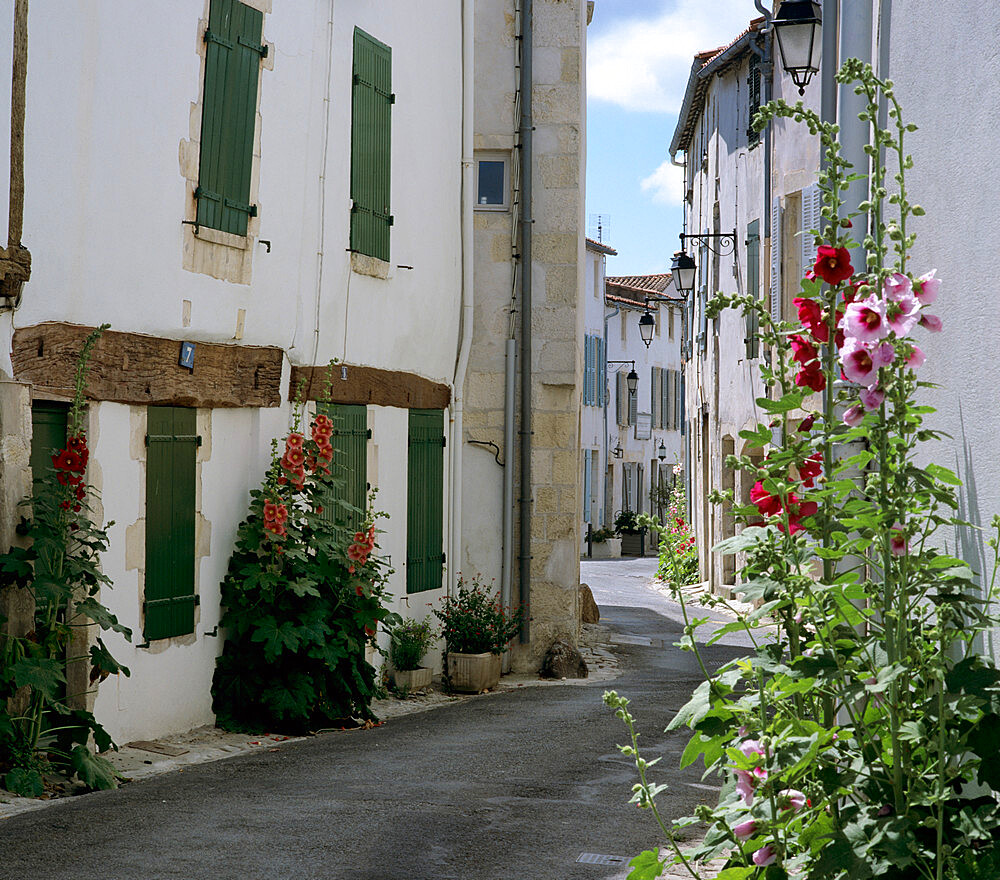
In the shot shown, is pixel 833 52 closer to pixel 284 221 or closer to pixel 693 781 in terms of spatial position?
pixel 693 781

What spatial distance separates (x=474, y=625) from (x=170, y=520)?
4110mm

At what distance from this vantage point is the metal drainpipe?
12289 millimetres

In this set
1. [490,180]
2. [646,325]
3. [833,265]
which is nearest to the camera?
[833,265]

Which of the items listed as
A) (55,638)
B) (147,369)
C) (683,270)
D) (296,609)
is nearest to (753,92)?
(683,270)

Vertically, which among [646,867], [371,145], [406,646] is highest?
[371,145]

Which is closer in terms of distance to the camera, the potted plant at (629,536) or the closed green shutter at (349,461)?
the closed green shutter at (349,461)

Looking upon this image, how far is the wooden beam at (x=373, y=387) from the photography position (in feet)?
30.7

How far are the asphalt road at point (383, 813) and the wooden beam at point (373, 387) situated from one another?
8.08 ft

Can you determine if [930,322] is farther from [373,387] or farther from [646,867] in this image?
[373,387]

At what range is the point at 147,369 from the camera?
7.51 m

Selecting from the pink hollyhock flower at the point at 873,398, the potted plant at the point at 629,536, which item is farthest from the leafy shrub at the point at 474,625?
the potted plant at the point at 629,536

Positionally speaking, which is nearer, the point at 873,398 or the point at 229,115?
the point at 873,398

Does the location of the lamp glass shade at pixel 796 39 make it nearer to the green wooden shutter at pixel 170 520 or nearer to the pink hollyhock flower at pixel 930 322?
the green wooden shutter at pixel 170 520

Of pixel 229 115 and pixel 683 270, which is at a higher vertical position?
pixel 683 270
